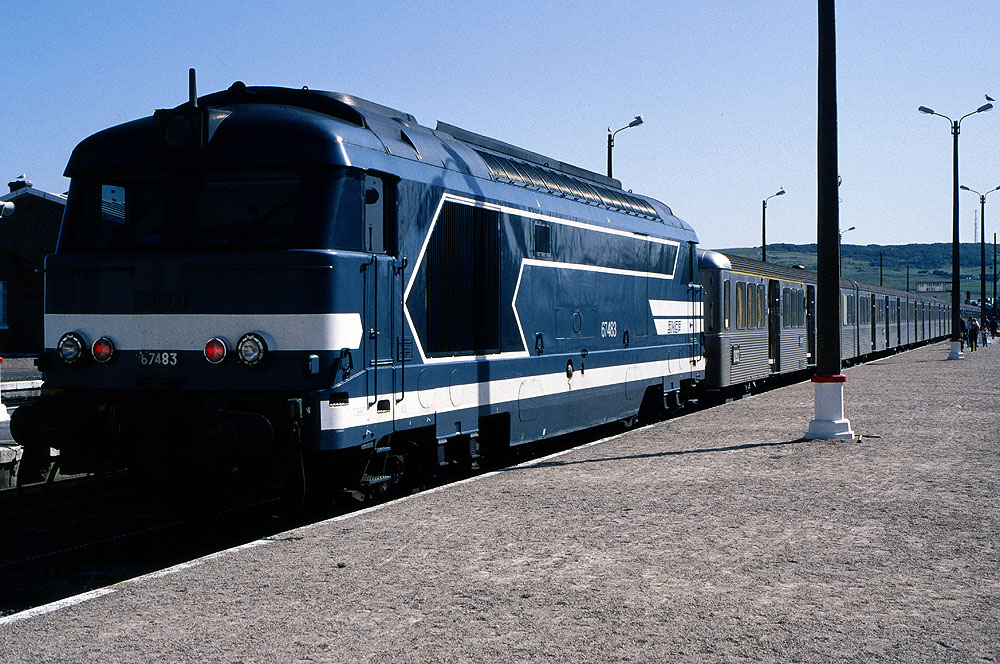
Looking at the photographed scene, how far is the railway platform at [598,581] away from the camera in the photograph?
5117mm

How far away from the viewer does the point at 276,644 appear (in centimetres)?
515

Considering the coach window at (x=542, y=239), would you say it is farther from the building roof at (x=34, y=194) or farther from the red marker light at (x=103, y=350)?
the building roof at (x=34, y=194)

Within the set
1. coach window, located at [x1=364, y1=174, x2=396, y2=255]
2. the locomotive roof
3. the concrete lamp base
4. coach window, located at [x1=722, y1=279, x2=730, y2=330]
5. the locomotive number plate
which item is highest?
the locomotive roof

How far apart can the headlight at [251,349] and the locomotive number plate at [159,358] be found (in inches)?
23.4

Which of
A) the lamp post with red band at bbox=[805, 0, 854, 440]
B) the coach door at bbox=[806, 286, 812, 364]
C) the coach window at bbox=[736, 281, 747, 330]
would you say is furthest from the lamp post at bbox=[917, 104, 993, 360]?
the lamp post with red band at bbox=[805, 0, 854, 440]

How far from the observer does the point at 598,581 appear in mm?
6281

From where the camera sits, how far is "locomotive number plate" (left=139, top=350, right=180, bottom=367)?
828 cm

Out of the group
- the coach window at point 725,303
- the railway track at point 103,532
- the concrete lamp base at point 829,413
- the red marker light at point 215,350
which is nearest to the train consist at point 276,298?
the red marker light at point 215,350

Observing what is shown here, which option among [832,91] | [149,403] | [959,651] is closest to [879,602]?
[959,651]

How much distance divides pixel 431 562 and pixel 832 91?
1010 centimetres

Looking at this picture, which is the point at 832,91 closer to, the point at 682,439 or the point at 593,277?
the point at 593,277

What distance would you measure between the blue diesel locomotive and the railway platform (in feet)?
2.71

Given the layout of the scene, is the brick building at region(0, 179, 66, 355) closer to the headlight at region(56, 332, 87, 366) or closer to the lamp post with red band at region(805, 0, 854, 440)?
the lamp post with red band at region(805, 0, 854, 440)

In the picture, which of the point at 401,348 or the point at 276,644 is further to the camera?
the point at 401,348
